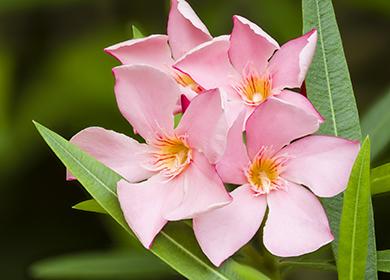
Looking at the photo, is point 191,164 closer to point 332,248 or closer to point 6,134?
point 332,248

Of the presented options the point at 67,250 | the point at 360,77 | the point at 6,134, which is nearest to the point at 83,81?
the point at 6,134

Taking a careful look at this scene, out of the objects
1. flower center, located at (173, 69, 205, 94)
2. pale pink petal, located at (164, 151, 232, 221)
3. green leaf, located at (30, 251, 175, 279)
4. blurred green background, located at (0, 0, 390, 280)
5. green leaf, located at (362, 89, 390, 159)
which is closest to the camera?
pale pink petal, located at (164, 151, 232, 221)

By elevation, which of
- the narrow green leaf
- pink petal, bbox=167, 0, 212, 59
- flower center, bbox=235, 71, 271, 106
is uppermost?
pink petal, bbox=167, 0, 212, 59

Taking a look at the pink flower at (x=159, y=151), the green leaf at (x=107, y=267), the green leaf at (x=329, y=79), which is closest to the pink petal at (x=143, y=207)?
the pink flower at (x=159, y=151)

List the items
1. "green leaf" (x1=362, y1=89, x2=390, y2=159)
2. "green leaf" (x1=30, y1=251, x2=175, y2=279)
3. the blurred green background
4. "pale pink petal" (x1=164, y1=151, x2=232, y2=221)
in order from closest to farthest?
"pale pink petal" (x1=164, y1=151, x2=232, y2=221) < "green leaf" (x1=362, y1=89, x2=390, y2=159) < "green leaf" (x1=30, y1=251, x2=175, y2=279) < the blurred green background

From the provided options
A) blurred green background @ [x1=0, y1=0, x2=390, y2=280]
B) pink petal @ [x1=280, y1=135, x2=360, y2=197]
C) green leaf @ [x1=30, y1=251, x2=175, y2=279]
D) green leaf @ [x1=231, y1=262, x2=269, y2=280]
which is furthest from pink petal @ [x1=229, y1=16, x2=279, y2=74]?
blurred green background @ [x1=0, y1=0, x2=390, y2=280]

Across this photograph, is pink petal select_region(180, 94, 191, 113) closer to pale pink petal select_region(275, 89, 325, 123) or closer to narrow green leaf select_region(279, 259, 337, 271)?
pale pink petal select_region(275, 89, 325, 123)

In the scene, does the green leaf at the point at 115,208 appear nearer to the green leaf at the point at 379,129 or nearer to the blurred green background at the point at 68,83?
the green leaf at the point at 379,129
